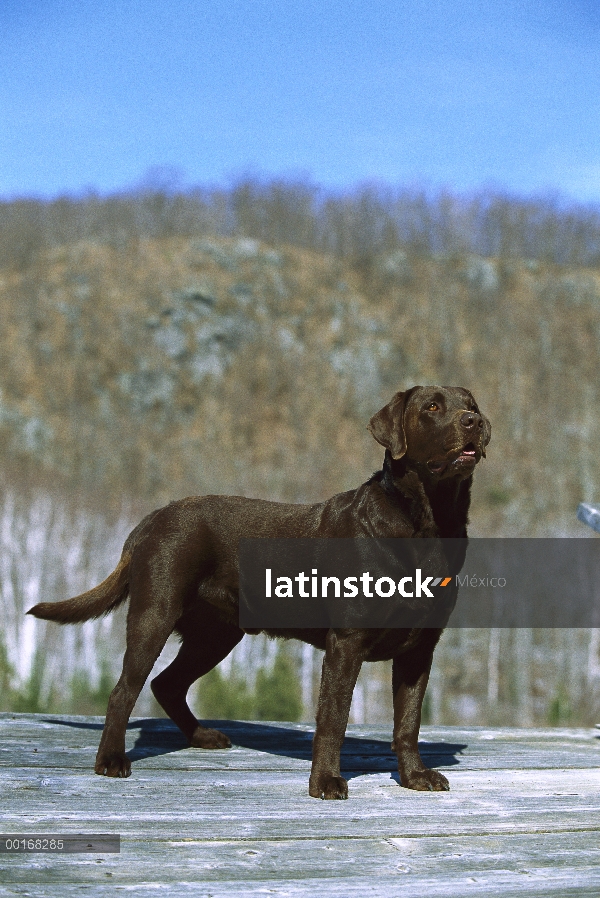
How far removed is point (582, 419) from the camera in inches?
2726

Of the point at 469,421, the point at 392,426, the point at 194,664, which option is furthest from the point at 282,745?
the point at 469,421

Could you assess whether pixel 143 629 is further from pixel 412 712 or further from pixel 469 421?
pixel 469 421

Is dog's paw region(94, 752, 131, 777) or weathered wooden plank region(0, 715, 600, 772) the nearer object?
dog's paw region(94, 752, 131, 777)

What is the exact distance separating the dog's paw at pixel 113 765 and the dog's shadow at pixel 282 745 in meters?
0.30

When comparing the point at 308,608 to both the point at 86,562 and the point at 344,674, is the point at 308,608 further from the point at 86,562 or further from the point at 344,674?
the point at 86,562

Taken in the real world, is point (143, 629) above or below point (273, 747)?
above

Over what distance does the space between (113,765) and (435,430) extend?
5.83 ft

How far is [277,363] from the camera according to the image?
72000 millimetres

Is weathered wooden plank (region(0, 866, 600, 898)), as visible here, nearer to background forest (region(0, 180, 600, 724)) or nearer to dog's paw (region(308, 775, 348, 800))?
dog's paw (region(308, 775, 348, 800))

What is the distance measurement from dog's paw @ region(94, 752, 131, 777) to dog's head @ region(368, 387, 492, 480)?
5.18 ft

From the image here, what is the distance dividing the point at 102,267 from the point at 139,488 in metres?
25.0

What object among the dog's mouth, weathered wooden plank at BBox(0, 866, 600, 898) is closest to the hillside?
the dog's mouth

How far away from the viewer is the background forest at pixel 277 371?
123 ft

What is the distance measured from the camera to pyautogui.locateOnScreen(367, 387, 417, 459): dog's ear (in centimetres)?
400
